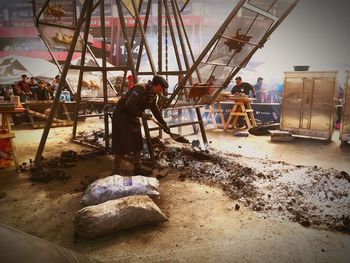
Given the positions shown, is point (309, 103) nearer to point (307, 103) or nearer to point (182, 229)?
point (307, 103)

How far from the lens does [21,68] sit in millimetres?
18812

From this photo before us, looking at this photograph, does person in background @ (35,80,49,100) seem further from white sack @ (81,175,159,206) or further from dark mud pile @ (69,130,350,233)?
white sack @ (81,175,159,206)

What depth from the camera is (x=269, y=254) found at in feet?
8.61

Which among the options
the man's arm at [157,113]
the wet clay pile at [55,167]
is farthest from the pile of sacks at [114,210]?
the man's arm at [157,113]

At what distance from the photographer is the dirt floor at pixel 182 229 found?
262cm

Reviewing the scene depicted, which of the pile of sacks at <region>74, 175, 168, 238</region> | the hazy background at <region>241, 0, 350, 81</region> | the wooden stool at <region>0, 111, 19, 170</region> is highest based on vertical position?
the hazy background at <region>241, 0, 350, 81</region>

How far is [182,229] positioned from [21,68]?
2020cm

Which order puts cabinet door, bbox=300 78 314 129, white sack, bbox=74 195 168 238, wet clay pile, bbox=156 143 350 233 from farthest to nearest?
cabinet door, bbox=300 78 314 129 → wet clay pile, bbox=156 143 350 233 → white sack, bbox=74 195 168 238

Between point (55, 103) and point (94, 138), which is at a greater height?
point (55, 103)

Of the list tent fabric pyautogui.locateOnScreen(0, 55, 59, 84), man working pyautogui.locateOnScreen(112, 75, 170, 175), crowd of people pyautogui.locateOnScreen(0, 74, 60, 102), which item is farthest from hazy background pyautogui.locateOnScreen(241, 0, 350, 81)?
man working pyautogui.locateOnScreen(112, 75, 170, 175)

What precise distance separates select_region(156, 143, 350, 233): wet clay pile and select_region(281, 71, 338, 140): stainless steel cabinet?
3.61 m

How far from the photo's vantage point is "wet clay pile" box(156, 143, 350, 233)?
133 inches

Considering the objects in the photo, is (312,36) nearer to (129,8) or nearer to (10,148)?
(129,8)

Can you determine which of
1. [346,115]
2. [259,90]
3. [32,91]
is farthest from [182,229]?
[259,90]
